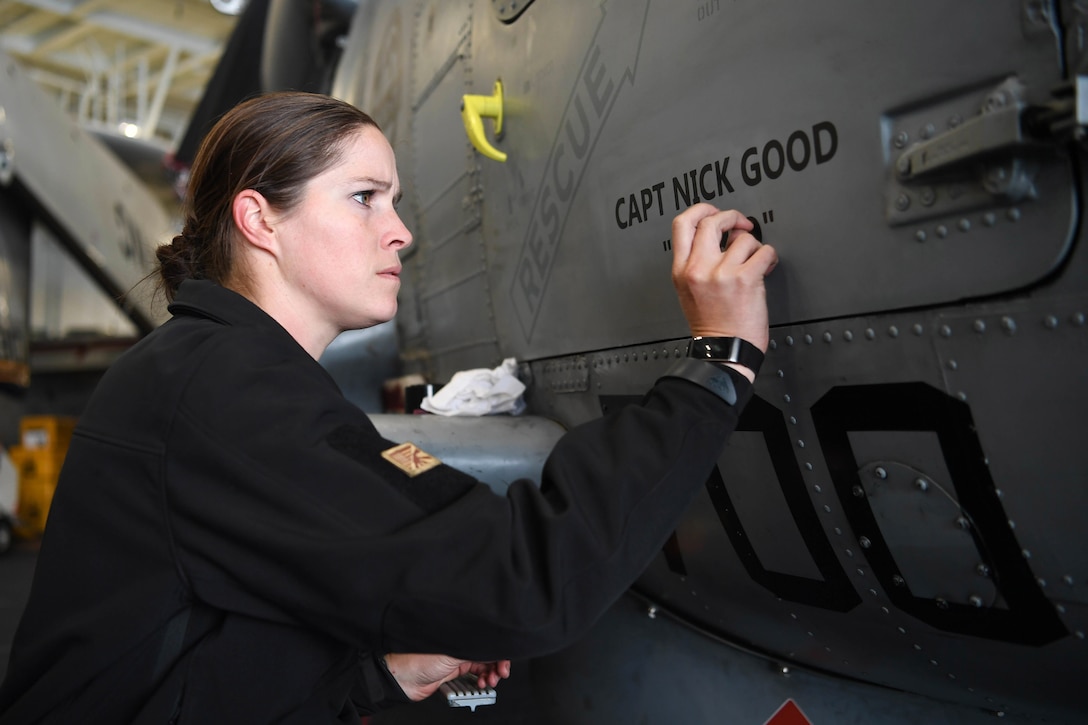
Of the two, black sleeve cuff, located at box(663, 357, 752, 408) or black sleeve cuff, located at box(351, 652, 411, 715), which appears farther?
black sleeve cuff, located at box(351, 652, 411, 715)

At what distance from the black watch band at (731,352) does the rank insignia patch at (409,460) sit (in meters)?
0.39

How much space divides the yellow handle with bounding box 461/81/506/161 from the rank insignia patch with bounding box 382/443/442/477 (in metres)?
1.01

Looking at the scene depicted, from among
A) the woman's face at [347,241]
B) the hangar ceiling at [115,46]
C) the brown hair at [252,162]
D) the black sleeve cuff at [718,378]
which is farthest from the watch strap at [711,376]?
the hangar ceiling at [115,46]

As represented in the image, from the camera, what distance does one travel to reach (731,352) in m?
1.07

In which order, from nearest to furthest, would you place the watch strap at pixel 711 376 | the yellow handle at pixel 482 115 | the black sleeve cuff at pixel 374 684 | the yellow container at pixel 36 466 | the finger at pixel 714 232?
the watch strap at pixel 711 376, the finger at pixel 714 232, the black sleeve cuff at pixel 374 684, the yellow handle at pixel 482 115, the yellow container at pixel 36 466

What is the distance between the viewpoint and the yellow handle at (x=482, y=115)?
182cm

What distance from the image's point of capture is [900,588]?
117 cm

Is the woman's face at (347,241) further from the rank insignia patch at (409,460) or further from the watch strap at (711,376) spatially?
the watch strap at (711,376)

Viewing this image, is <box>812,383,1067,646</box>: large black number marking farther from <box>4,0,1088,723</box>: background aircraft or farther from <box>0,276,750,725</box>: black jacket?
<box>0,276,750,725</box>: black jacket

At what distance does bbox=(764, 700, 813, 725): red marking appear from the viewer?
61.9 inches

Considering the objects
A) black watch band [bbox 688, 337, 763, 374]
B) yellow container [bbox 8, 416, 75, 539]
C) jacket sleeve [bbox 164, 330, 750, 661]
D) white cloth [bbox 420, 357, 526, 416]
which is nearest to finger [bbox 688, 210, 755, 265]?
black watch band [bbox 688, 337, 763, 374]

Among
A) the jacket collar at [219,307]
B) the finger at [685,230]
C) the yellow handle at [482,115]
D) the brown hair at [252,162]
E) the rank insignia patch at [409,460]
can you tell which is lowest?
the rank insignia patch at [409,460]

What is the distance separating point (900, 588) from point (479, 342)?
1368 mm

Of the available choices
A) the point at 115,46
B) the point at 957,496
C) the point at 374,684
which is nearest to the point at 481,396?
the point at 374,684
